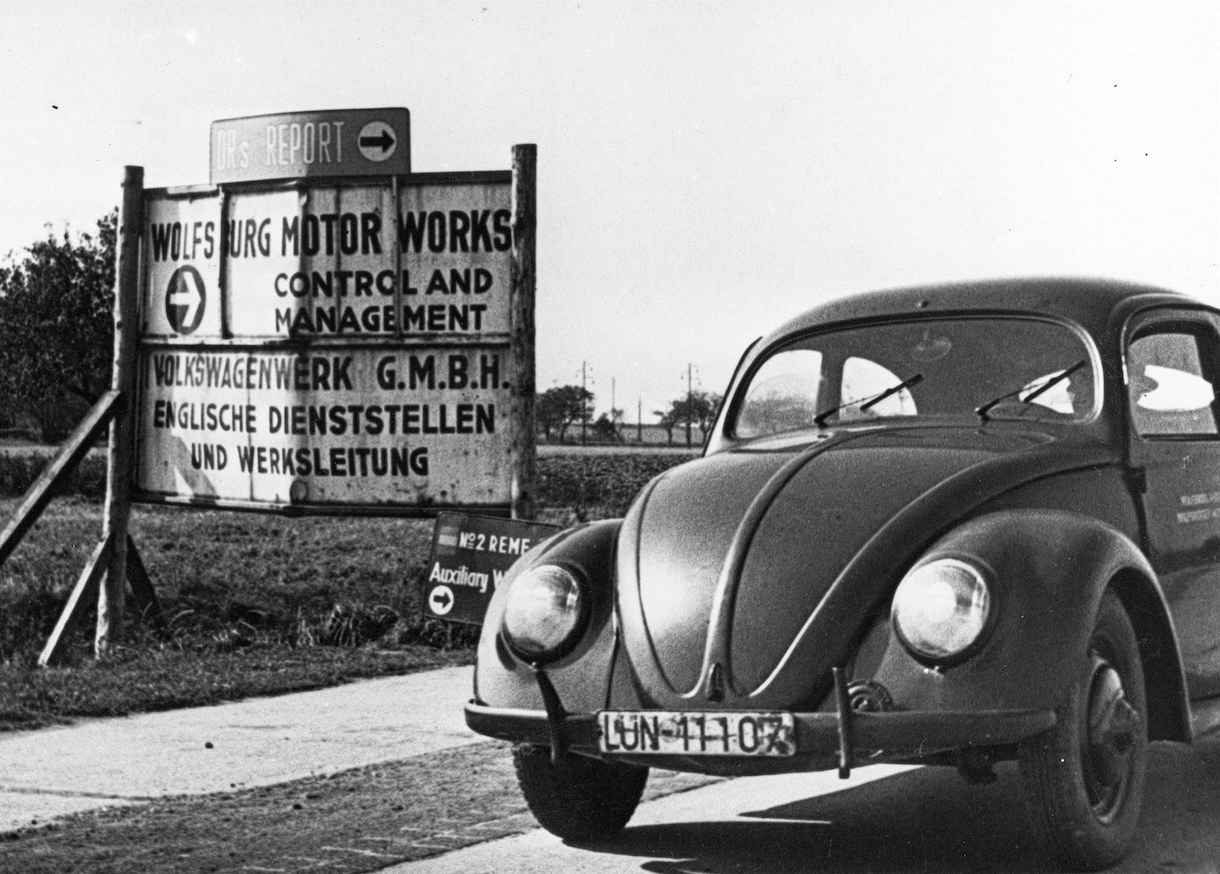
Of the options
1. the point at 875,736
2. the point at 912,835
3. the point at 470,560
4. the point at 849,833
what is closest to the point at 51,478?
the point at 470,560

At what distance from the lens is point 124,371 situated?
410 inches

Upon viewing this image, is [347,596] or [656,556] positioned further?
[347,596]

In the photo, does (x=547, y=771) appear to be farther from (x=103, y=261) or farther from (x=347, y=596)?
(x=103, y=261)

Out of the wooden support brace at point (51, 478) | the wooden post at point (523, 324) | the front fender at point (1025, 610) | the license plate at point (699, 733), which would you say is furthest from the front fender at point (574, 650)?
the wooden support brace at point (51, 478)

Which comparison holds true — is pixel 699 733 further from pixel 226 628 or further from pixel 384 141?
pixel 226 628

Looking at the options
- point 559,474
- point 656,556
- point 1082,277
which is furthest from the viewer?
point 559,474

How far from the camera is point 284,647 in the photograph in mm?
10031

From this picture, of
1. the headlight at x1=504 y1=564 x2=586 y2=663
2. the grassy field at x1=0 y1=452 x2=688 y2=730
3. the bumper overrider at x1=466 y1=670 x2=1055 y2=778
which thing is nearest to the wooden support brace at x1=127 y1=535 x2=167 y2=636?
the grassy field at x1=0 y1=452 x2=688 y2=730

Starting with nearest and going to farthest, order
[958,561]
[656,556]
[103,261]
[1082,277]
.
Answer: [958,561], [656,556], [1082,277], [103,261]

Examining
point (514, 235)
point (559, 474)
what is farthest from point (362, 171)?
point (559, 474)

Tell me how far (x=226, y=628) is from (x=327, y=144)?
293cm

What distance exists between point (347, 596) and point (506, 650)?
686cm

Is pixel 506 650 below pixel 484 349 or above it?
below

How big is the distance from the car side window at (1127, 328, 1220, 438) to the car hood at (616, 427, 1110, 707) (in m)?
0.72
